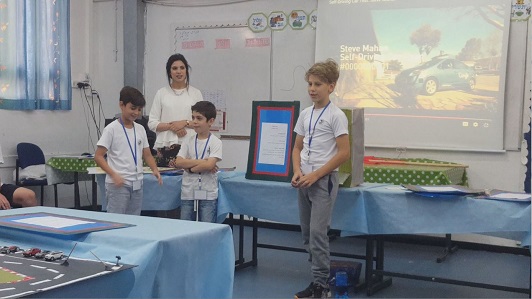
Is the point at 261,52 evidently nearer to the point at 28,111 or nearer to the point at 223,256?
the point at 28,111

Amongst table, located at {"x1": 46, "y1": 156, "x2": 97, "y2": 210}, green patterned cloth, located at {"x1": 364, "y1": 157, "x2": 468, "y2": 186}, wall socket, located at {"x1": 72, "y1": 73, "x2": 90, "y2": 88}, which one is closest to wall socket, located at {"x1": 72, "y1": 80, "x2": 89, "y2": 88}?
wall socket, located at {"x1": 72, "y1": 73, "x2": 90, "y2": 88}

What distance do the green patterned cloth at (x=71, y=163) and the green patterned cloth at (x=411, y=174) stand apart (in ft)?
8.97

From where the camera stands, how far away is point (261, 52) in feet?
20.0

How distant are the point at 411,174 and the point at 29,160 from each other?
382 centimetres

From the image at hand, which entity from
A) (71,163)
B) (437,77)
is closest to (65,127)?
(71,163)

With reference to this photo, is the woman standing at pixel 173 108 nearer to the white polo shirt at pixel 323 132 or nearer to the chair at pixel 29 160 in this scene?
the white polo shirt at pixel 323 132

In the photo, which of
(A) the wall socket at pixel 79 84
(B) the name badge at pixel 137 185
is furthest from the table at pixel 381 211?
(A) the wall socket at pixel 79 84

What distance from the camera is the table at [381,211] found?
3.17m

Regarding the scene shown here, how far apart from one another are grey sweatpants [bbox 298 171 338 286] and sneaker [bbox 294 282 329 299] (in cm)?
3

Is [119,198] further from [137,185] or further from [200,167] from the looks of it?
[200,167]

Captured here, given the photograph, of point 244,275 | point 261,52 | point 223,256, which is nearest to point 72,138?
point 261,52

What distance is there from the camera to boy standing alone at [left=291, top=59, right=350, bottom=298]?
3.31 meters

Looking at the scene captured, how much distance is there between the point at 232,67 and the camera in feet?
20.6

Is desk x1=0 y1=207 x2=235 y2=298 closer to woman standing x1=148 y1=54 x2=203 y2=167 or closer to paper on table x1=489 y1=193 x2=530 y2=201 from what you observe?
paper on table x1=489 y1=193 x2=530 y2=201
